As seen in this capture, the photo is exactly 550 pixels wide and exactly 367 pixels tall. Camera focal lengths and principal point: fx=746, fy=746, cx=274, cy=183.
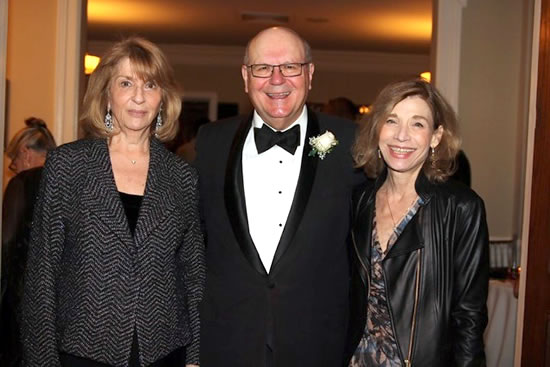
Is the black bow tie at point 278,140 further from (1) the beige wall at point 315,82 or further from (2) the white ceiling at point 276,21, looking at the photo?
(1) the beige wall at point 315,82

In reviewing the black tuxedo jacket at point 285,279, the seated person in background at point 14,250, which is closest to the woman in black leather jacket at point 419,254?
the black tuxedo jacket at point 285,279

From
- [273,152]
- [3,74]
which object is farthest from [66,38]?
[273,152]

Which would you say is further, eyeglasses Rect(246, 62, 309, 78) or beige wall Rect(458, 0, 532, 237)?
beige wall Rect(458, 0, 532, 237)

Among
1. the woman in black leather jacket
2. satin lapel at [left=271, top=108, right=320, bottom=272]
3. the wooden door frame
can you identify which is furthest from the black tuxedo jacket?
the wooden door frame

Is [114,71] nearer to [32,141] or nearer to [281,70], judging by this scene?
[281,70]

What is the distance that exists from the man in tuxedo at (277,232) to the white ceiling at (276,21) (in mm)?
6198

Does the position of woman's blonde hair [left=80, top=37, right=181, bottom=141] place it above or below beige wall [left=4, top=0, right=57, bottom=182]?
below

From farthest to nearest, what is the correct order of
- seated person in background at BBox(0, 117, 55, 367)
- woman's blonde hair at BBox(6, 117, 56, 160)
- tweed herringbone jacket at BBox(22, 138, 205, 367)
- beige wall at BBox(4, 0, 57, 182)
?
beige wall at BBox(4, 0, 57, 182) → woman's blonde hair at BBox(6, 117, 56, 160) → seated person in background at BBox(0, 117, 55, 367) → tweed herringbone jacket at BBox(22, 138, 205, 367)

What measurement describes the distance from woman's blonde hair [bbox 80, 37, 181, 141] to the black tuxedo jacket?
0.47 metres

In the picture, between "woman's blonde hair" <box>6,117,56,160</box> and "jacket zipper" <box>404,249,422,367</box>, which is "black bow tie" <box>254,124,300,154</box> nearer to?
"jacket zipper" <box>404,249,422,367</box>

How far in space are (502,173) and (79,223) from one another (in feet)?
16.7

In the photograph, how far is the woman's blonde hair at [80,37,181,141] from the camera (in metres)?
2.80

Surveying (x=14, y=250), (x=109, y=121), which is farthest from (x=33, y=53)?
(x=109, y=121)

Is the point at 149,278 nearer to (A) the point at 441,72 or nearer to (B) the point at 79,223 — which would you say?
(B) the point at 79,223
